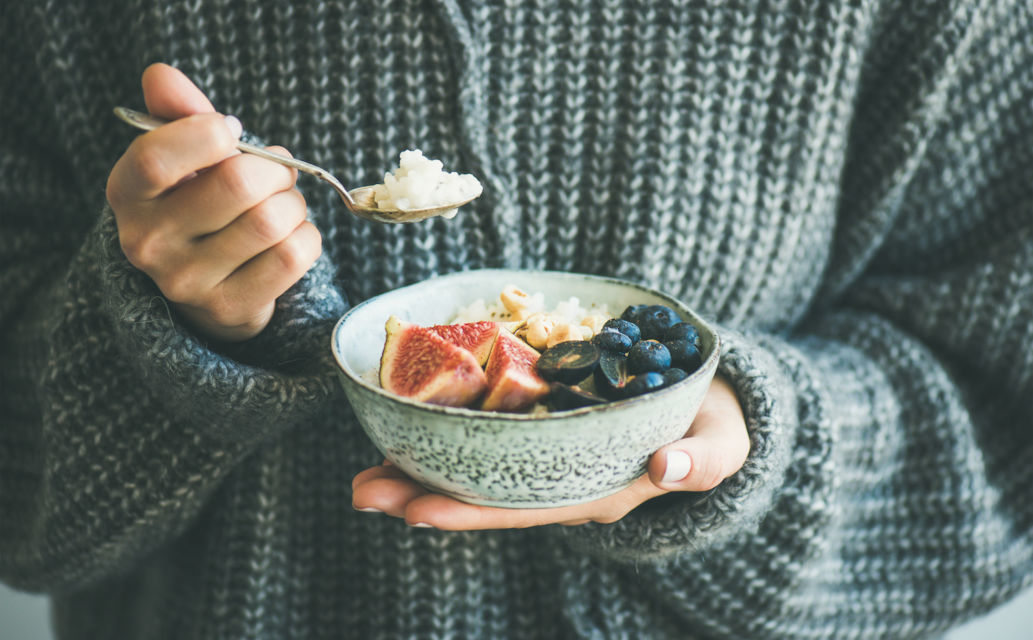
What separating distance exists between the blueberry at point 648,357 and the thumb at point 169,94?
42 centimetres

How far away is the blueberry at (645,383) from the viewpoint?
55 centimetres

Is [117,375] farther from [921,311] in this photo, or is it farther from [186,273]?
[921,311]

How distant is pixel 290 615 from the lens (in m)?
0.94

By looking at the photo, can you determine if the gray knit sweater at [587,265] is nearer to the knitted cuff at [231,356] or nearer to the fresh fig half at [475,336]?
the knitted cuff at [231,356]

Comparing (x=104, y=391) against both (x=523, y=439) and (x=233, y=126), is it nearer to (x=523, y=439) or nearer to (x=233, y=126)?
(x=233, y=126)

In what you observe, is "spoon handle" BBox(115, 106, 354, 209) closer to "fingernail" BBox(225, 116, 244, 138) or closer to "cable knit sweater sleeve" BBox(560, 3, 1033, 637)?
"fingernail" BBox(225, 116, 244, 138)

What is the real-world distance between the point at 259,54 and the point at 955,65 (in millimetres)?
897

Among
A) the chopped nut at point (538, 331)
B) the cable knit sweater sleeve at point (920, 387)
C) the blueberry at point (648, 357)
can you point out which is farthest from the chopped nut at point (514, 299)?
the cable knit sweater sleeve at point (920, 387)

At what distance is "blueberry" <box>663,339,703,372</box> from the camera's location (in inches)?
24.1

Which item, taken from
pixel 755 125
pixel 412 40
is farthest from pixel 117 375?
pixel 755 125

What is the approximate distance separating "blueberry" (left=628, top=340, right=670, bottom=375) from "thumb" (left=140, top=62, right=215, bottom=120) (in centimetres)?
42

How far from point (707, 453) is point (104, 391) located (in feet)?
2.24

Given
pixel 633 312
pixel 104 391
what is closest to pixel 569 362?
pixel 633 312

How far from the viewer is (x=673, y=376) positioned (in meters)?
0.58
